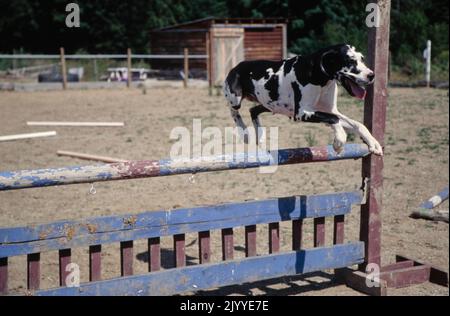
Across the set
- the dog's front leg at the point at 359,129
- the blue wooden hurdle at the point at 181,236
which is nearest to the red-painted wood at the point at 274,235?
the blue wooden hurdle at the point at 181,236

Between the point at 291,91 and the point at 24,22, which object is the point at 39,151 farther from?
the point at 24,22

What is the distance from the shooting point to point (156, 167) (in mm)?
3809

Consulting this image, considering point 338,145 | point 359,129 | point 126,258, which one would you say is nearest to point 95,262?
point 126,258

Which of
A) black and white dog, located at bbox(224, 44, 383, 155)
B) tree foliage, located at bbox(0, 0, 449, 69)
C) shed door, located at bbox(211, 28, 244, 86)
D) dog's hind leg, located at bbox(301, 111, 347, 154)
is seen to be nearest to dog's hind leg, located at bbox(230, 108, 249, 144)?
black and white dog, located at bbox(224, 44, 383, 155)

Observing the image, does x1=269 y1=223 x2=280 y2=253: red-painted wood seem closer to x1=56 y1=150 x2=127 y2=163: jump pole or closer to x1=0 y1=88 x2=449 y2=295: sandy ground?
x1=0 y1=88 x2=449 y2=295: sandy ground

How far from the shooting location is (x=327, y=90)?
12.9 feet

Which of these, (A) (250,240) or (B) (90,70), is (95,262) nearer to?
(A) (250,240)

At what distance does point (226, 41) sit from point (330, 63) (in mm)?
24062

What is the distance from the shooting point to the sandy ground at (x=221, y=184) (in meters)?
5.57

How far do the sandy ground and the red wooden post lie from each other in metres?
0.47

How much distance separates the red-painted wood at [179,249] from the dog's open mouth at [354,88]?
1.49 meters
